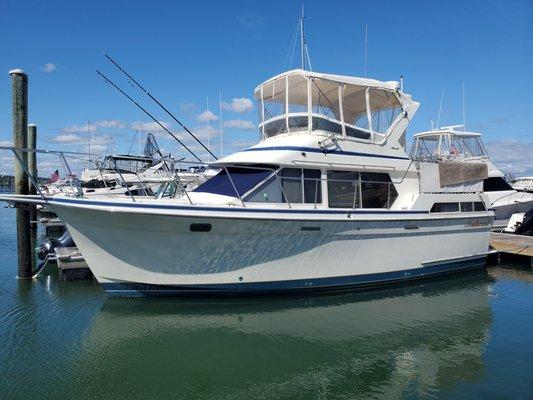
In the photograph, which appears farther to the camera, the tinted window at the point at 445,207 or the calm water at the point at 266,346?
the tinted window at the point at 445,207

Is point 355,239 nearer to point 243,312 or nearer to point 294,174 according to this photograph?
point 294,174

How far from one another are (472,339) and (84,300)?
7562 mm

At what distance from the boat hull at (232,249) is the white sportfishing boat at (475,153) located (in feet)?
22.7

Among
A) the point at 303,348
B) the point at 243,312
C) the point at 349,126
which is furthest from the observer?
the point at 349,126

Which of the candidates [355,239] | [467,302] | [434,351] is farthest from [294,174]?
[467,302]

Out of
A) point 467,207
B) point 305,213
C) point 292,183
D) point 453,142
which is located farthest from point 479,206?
point 453,142

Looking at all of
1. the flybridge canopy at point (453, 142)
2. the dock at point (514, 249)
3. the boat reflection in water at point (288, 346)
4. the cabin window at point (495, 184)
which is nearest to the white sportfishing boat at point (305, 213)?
the boat reflection in water at point (288, 346)

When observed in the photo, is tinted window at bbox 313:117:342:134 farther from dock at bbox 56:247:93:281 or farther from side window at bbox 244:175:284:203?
dock at bbox 56:247:93:281

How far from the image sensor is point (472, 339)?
736cm

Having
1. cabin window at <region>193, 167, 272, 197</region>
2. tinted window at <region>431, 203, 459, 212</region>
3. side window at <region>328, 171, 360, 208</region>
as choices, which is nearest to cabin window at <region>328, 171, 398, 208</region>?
side window at <region>328, 171, 360, 208</region>

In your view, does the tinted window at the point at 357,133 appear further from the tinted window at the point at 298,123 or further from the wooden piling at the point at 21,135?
the wooden piling at the point at 21,135

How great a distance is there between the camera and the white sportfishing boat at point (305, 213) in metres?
7.82

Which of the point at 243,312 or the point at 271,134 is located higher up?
the point at 271,134

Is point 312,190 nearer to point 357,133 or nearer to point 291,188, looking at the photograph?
point 291,188
